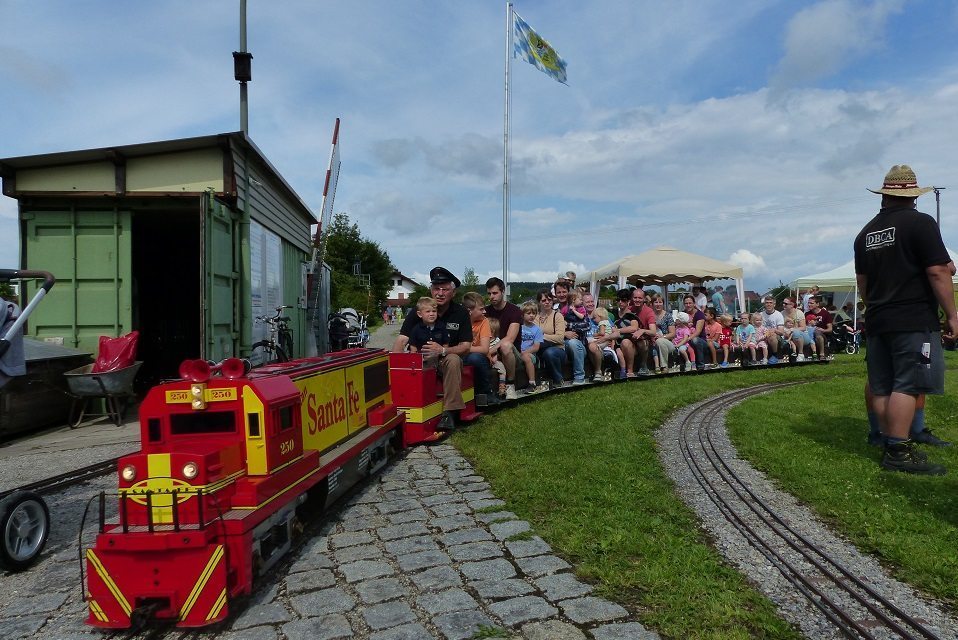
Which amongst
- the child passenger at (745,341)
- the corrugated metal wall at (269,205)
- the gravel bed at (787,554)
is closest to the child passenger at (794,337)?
the child passenger at (745,341)

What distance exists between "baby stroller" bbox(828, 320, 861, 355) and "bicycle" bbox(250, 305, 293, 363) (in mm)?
14752

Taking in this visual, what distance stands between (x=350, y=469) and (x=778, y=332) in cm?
1270

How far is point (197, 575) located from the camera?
3297mm

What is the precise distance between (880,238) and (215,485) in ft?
17.2

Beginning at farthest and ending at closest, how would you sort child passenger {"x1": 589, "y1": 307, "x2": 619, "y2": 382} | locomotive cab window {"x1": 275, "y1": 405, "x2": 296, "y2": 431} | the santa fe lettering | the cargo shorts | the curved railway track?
child passenger {"x1": 589, "y1": 307, "x2": 619, "y2": 382}
the curved railway track
the cargo shorts
the santa fe lettering
locomotive cab window {"x1": 275, "y1": 405, "x2": 296, "y2": 431}

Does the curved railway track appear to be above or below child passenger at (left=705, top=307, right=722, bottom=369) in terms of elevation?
below

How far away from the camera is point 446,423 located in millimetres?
7801

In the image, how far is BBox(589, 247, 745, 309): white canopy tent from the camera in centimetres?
1722

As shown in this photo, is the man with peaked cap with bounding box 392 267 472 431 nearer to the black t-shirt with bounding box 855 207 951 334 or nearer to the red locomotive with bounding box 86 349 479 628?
the red locomotive with bounding box 86 349 479 628

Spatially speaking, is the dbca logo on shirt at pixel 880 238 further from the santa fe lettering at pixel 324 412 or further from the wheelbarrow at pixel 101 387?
the wheelbarrow at pixel 101 387

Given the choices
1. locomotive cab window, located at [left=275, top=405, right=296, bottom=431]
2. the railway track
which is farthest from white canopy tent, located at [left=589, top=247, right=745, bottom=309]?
locomotive cab window, located at [left=275, top=405, right=296, bottom=431]

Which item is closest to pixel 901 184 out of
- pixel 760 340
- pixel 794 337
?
pixel 760 340

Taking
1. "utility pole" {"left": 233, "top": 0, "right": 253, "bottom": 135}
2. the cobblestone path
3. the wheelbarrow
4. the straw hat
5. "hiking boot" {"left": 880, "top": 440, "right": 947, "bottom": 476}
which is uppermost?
"utility pole" {"left": 233, "top": 0, "right": 253, "bottom": 135}

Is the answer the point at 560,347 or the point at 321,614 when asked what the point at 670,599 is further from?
the point at 560,347
